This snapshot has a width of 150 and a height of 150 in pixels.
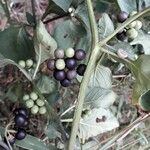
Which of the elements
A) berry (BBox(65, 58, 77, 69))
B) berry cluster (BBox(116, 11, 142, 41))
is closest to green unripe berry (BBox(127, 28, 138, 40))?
berry cluster (BBox(116, 11, 142, 41))

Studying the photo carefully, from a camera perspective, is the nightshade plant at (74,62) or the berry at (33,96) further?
the berry at (33,96)

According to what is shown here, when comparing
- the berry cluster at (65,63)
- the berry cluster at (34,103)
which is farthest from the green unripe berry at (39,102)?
the berry cluster at (65,63)

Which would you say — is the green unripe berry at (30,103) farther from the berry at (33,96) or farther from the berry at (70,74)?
the berry at (70,74)

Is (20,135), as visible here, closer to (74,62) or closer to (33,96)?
(33,96)

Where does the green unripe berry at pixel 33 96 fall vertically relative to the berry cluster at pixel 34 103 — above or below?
above

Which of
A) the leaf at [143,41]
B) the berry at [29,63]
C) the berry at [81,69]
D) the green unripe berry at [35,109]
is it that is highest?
the berry at [29,63]

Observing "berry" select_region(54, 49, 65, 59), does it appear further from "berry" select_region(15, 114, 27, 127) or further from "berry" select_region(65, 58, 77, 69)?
"berry" select_region(15, 114, 27, 127)
